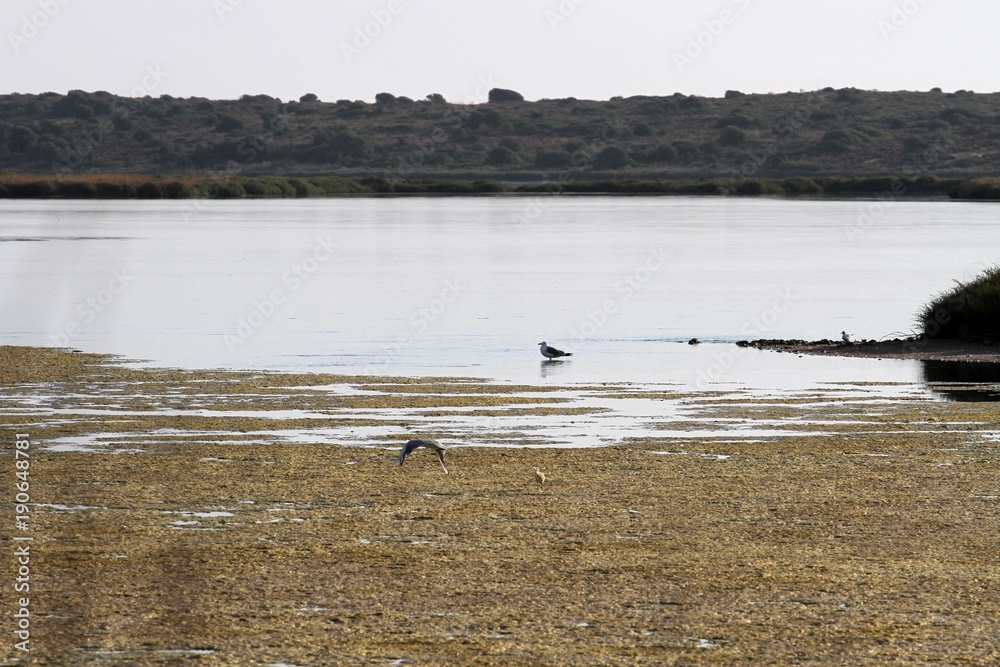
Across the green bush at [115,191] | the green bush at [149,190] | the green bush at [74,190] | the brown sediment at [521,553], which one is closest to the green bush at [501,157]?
the green bush at [149,190]

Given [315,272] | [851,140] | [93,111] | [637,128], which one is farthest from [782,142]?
[315,272]

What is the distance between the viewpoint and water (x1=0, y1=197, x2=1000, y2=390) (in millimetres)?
21953

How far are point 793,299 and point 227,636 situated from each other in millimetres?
26276

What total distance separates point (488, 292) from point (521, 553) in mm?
25441

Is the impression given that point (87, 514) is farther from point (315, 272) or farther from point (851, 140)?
point (851, 140)

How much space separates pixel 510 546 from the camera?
9.21 metres

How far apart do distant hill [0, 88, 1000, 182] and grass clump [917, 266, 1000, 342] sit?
10014 cm

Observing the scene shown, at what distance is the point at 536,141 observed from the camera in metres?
148

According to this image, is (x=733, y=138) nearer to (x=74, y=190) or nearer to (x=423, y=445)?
(x=74, y=190)

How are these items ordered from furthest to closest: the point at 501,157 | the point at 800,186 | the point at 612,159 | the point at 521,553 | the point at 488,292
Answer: the point at 501,157 < the point at 612,159 < the point at 800,186 < the point at 488,292 < the point at 521,553

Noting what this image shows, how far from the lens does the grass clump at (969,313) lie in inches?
921

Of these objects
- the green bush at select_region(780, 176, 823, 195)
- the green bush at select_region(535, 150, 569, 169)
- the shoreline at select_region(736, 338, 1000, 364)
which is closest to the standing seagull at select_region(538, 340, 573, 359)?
the shoreline at select_region(736, 338, 1000, 364)

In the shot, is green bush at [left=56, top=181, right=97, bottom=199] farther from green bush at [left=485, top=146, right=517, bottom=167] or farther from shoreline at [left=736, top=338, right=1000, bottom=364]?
shoreline at [left=736, top=338, right=1000, bottom=364]

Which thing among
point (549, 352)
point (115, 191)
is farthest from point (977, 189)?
point (549, 352)
